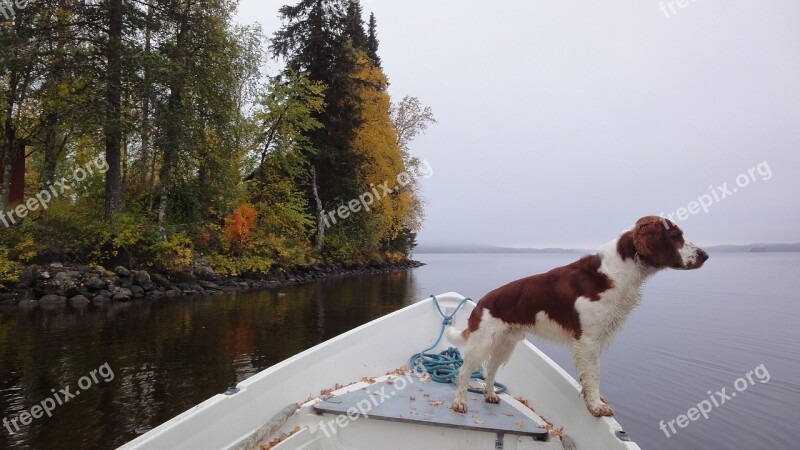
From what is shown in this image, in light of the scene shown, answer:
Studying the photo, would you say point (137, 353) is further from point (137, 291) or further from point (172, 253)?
point (172, 253)

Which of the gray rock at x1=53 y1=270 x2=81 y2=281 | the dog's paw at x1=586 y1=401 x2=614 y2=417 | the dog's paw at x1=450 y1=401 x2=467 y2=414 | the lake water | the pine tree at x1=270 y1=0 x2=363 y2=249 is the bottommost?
the lake water

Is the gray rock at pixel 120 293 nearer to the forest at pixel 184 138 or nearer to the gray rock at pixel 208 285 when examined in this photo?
the forest at pixel 184 138

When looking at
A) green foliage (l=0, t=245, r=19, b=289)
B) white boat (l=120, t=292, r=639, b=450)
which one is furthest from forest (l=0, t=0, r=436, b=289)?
white boat (l=120, t=292, r=639, b=450)

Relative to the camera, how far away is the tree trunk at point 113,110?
14.6 m

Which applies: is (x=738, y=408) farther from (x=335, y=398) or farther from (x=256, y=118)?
(x=256, y=118)

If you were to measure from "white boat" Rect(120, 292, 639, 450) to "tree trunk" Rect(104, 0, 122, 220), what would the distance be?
1413 cm

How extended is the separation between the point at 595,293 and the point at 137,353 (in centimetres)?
832

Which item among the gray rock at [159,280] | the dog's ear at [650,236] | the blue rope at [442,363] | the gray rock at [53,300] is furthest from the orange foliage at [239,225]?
the dog's ear at [650,236]

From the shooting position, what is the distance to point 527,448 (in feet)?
10.8

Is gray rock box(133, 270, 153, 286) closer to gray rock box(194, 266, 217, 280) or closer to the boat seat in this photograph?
gray rock box(194, 266, 217, 280)

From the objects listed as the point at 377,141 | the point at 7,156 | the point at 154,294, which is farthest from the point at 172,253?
the point at 377,141

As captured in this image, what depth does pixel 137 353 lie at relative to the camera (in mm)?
8188

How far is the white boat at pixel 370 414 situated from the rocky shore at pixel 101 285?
12189mm

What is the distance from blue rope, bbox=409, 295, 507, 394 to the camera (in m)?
4.79
